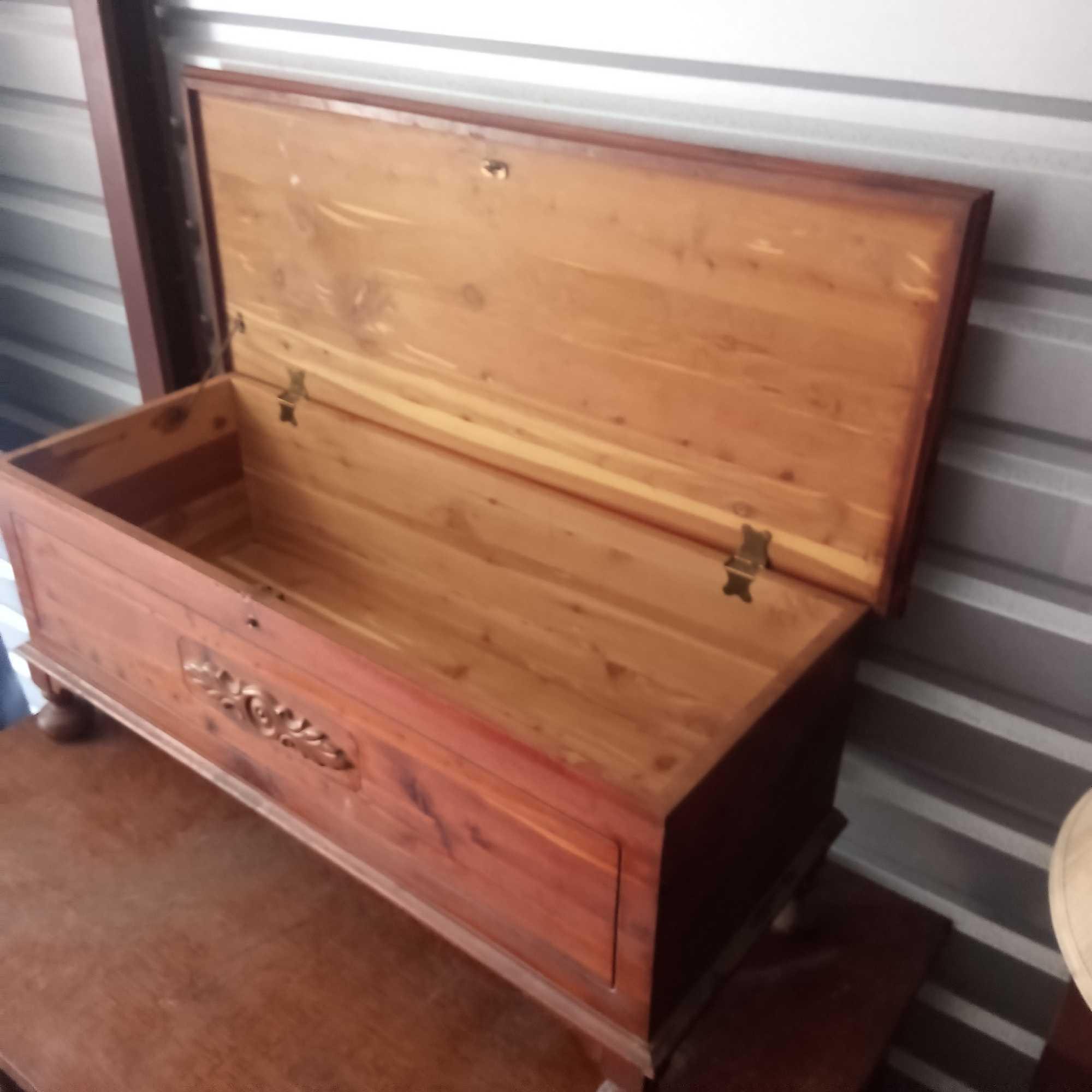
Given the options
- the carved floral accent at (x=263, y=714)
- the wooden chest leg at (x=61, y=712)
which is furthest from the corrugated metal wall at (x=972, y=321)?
the wooden chest leg at (x=61, y=712)

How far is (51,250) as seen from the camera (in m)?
1.59

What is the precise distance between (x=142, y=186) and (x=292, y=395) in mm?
342

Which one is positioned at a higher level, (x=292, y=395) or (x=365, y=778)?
(x=292, y=395)

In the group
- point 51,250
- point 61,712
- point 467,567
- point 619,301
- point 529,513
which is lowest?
point 61,712

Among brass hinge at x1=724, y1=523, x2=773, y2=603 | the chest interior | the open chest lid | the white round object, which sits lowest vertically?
the chest interior

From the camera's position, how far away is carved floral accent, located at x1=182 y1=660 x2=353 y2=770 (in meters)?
0.93

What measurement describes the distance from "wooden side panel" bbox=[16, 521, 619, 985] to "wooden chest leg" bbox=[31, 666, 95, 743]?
0.12 m

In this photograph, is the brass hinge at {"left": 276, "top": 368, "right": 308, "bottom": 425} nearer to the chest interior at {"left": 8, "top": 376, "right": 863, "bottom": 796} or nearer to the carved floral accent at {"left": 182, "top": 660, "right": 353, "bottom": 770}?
the chest interior at {"left": 8, "top": 376, "right": 863, "bottom": 796}

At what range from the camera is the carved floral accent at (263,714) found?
93 cm

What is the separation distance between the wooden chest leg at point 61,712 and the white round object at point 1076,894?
1.02 m

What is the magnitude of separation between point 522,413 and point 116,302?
0.76 metres

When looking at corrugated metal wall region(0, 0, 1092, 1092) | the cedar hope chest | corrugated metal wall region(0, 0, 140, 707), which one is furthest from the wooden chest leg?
corrugated metal wall region(0, 0, 1092, 1092)

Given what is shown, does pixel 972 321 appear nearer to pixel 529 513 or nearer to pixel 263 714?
pixel 529 513

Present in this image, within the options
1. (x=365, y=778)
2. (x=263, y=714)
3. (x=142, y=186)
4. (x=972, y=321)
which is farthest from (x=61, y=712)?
(x=972, y=321)
